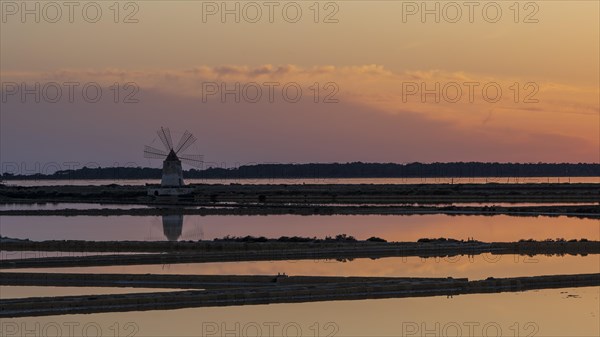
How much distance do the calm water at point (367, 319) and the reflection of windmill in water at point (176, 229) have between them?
492 inches

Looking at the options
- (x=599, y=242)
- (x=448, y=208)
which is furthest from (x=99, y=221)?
(x=599, y=242)

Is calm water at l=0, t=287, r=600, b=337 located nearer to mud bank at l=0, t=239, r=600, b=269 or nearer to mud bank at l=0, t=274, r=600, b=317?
mud bank at l=0, t=274, r=600, b=317

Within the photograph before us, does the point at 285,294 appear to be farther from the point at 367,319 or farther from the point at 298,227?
the point at 298,227

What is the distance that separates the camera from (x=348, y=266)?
21.6m

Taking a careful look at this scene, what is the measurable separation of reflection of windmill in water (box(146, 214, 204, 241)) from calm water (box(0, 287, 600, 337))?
12505 millimetres

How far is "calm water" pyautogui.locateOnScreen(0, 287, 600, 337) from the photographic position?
46.3ft

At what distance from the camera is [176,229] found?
32219 millimetres

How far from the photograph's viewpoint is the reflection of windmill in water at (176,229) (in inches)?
1137

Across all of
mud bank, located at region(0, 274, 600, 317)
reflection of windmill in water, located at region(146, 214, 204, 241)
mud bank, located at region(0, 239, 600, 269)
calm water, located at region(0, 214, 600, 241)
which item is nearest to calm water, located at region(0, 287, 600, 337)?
mud bank, located at region(0, 274, 600, 317)

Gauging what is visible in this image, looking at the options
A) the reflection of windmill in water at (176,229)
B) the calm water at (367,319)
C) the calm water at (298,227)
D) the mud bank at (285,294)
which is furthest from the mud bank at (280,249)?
the calm water at (367,319)

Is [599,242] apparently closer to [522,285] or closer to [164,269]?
[522,285]

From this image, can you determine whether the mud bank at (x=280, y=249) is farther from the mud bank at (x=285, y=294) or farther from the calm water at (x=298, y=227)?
the mud bank at (x=285, y=294)

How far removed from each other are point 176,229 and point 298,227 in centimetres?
417

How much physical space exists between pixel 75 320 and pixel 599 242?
1528 centimetres
